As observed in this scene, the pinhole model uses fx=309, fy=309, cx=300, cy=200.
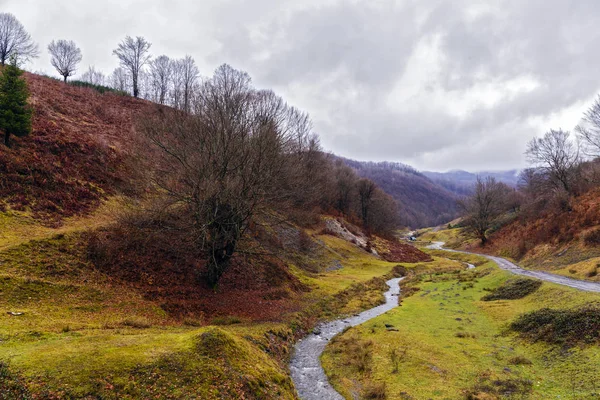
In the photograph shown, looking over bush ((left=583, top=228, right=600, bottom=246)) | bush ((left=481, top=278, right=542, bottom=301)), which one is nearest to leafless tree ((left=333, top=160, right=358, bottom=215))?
bush ((left=583, top=228, right=600, bottom=246))

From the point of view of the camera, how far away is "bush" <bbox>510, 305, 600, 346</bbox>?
54.1 ft

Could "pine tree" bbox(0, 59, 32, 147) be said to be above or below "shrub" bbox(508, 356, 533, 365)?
above

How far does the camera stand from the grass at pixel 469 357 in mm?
13770

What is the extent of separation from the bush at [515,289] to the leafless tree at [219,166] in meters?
24.1

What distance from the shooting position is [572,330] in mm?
17328

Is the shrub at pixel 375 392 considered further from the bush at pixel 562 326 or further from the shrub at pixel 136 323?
the shrub at pixel 136 323

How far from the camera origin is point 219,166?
24.9 metres

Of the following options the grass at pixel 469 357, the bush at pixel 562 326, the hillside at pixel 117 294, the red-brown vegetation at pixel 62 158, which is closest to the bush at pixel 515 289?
the grass at pixel 469 357

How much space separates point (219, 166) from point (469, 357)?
70.2 ft

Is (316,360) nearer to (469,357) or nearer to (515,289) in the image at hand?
(469,357)

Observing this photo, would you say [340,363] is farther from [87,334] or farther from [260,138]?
[260,138]

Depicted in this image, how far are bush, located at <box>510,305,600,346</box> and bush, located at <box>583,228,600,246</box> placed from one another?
28.7 metres

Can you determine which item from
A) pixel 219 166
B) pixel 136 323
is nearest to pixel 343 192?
pixel 219 166

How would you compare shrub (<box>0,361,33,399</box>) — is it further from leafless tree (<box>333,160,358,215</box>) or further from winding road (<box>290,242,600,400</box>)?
leafless tree (<box>333,160,358,215</box>)
